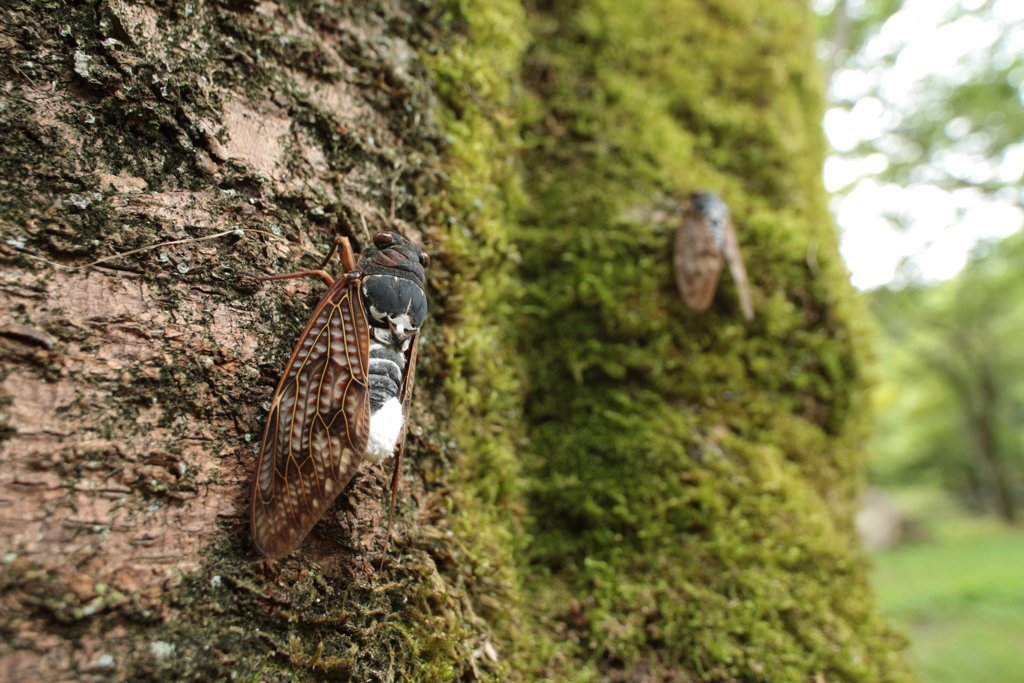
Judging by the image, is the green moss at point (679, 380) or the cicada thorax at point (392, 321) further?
the green moss at point (679, 380)

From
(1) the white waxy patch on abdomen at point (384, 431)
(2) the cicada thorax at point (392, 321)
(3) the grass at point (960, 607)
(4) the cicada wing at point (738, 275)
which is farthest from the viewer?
(3) the grass at point (960, 607)

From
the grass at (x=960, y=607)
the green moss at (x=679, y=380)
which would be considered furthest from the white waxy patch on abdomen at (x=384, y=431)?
the grass at (x=960, y=607)

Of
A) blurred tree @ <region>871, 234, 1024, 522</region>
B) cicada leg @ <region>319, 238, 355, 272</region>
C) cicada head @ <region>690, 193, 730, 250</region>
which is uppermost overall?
blurred tree @ <region>871, 234, 1024, 522</region>

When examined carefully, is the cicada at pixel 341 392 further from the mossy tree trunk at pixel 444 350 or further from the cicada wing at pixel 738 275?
the cicada wing at pixel 738 275

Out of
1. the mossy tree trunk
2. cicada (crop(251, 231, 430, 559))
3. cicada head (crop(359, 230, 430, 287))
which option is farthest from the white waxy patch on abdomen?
cicada head (crop(359, 230, 430, 287))

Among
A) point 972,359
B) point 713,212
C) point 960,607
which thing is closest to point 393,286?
point 713,212

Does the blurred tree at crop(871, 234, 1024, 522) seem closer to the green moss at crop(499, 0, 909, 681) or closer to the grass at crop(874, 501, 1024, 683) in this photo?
the grass at crop(874, 501, 1024, 683)

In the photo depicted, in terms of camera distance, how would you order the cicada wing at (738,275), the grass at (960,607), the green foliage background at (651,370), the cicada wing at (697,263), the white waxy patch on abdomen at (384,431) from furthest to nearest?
the grass at (960,607) < the cicada wing at (738,275) < the cicada wing at (697,263) < the green foliage background at (651,370) < the white waxy patch on abdomen at (384,431)

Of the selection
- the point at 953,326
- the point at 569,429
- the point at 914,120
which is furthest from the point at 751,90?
the point at 953,326
